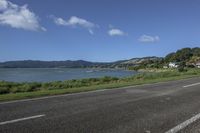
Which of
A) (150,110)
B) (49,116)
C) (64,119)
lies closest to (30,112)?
(49,116)

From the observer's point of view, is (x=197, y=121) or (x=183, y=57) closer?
(x=197, y=121)

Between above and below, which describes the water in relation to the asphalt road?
below

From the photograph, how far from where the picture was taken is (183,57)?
157125 mm

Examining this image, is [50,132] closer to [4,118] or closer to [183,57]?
[4,118]

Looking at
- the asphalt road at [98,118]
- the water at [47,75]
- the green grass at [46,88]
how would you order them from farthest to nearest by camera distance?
the water at [47,75] < the green grass at [46,88] < the asphalt road at [98,118]

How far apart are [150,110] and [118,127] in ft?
7.84

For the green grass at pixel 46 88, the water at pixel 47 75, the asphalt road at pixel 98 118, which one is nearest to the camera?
the asphalt road at pixel 98 118

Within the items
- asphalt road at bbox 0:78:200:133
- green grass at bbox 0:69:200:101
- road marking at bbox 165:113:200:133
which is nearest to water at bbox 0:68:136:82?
green grass at bbox 0:69:200:101

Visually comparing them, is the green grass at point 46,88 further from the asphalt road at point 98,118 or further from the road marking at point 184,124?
the road marking at point 184,124

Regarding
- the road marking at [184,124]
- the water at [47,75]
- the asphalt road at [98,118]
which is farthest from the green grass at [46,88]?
the water at [47,75]

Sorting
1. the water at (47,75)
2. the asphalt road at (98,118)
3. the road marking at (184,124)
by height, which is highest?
the asphalt road at (98,118)

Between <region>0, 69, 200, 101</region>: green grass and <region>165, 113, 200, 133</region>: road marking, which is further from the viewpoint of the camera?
<region>0, 69, 200, 101</region>: green grass

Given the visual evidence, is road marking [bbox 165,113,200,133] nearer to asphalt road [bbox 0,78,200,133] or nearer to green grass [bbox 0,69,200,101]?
asphalt road [bbox 0,78,200,133]

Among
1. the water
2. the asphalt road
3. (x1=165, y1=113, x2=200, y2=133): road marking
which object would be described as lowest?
the water
